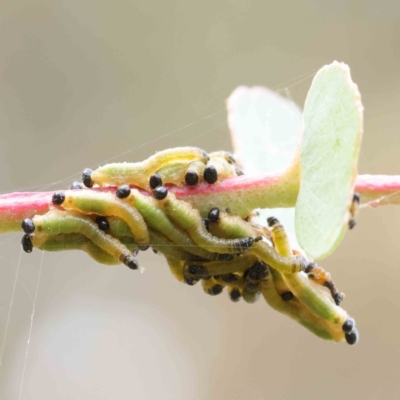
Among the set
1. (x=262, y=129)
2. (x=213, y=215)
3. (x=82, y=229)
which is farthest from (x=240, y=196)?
(x=262, y=129)

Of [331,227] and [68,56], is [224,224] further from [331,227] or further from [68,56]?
[68,56]

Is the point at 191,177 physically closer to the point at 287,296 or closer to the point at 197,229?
the point at 197,229

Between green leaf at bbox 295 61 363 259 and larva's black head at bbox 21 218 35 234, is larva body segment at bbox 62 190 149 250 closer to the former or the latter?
larva's black head at bbox 21 218 35 234

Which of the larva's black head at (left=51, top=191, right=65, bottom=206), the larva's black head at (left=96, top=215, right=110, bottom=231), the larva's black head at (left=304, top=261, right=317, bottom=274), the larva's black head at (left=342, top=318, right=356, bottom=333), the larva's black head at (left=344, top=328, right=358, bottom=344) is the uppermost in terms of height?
the larva's black head at (left=51, top=191, right=65, bottom=206)

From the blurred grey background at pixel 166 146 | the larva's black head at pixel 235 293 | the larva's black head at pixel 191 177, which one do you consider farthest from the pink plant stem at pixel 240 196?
the blurred grey background at pixel 166 146

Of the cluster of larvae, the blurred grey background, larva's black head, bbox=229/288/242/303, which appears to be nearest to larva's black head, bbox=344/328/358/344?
the cluster of larvae

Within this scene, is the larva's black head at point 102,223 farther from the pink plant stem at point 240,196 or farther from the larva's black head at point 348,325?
the larva's black head at point 348,325
